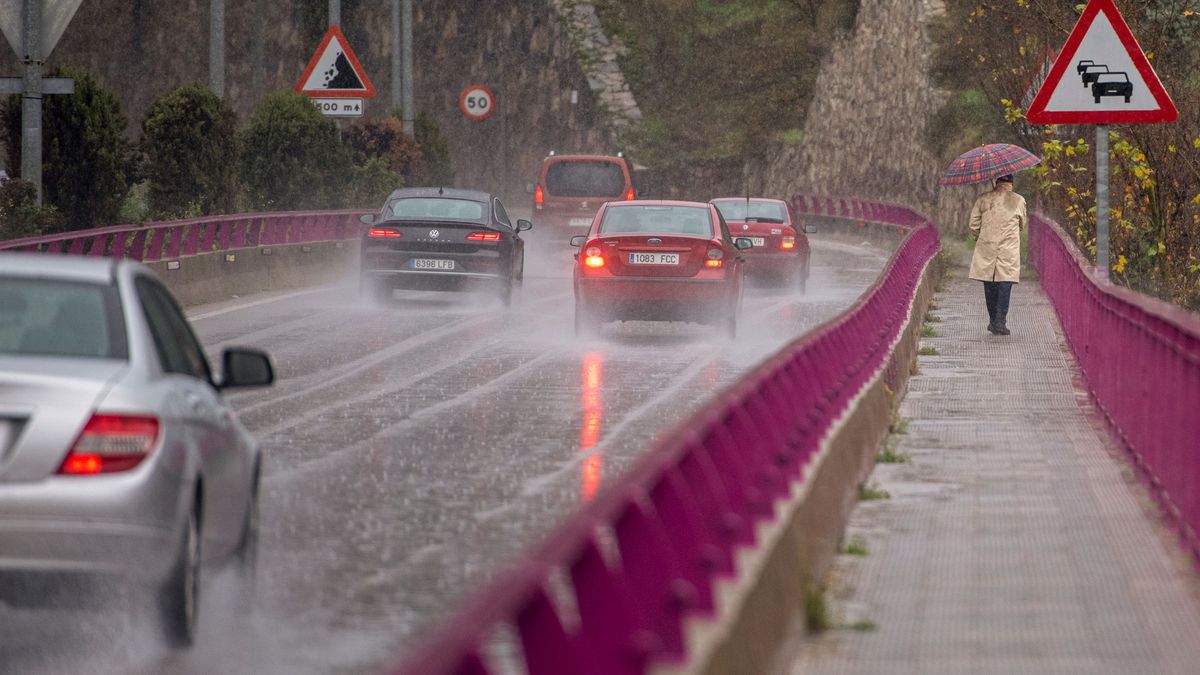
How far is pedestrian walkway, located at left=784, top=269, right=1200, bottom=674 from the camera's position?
750 centimetres

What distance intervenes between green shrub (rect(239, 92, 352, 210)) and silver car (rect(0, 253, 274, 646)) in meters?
32.8

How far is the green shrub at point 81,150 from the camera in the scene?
2759cm

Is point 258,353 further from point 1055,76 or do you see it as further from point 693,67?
point 693,67

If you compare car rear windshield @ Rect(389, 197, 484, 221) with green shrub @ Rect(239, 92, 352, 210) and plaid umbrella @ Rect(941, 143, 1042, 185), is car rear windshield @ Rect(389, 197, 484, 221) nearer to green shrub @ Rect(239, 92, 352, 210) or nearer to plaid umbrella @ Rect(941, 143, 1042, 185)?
plaid umbrella @ Rect(941, 143, 1042, 185)

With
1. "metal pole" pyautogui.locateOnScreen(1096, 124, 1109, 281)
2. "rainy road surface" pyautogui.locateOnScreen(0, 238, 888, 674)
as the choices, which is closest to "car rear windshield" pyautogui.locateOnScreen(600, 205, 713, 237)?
"rainy road surface" pyautogui.locateOnScreen(0, 238, 888, 674)

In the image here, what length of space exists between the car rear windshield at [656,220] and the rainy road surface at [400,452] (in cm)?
117

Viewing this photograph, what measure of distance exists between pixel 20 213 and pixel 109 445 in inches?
733

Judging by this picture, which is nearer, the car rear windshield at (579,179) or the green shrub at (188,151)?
the green shrub at (188,151)

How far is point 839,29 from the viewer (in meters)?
67.9

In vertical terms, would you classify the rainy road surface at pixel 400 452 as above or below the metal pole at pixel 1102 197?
below

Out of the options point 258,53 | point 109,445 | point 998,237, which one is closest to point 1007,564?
point 109,445

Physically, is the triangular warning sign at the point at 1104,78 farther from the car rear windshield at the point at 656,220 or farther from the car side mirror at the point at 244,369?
the car rear windshield at the point at 656,220

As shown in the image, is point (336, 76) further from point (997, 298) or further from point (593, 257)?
point (997, 298)

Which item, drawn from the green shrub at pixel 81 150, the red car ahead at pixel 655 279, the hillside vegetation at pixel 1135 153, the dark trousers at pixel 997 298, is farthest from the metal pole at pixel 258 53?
the dark trousers at pixel 997 298
